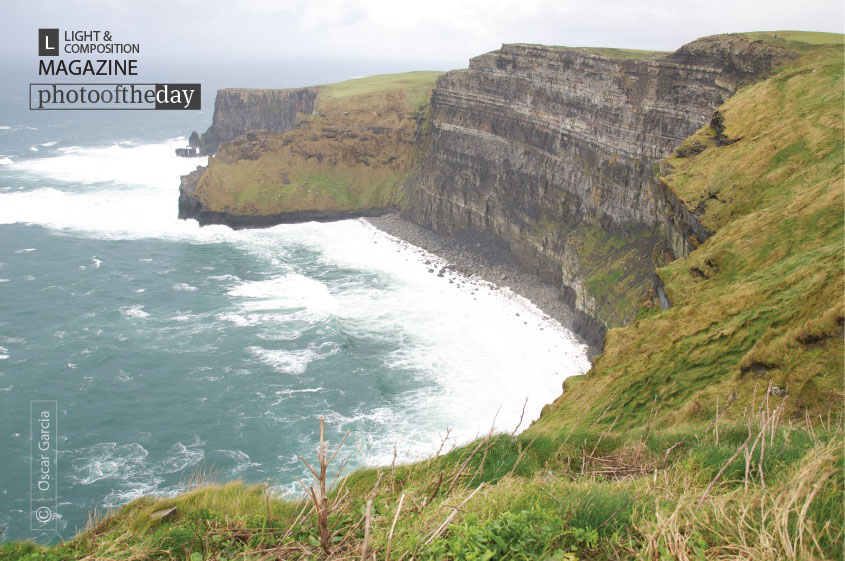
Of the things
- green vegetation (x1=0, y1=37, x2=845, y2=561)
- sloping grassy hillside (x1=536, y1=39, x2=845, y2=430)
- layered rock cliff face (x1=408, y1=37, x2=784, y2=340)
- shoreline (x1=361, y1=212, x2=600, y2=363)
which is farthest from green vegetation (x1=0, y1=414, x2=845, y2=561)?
shoreline (x1=361, y1=212, x2=600, y2=363)

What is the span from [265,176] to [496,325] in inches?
1670

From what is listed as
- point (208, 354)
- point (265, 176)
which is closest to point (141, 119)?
point (265, 176)

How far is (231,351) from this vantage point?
140 ft

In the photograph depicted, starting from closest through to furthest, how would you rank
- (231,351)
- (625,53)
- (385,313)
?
1. (231,351)
2. (385,313)
3. (625,53)

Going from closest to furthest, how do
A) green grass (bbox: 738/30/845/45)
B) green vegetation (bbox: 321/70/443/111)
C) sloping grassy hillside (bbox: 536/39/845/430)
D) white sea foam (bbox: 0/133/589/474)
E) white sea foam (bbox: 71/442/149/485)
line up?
sloping grassy hillside (bbox: 536/39/845/430) < white sea foam (bbox: 71/442/149/485) < white sea foam (bbox: 0/133/589/474) < green grass (bbox: 738/30/845/45) < green vegetation (bbox: 321/70/443/111)

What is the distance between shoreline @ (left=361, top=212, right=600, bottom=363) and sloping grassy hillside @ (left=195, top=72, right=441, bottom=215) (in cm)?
571

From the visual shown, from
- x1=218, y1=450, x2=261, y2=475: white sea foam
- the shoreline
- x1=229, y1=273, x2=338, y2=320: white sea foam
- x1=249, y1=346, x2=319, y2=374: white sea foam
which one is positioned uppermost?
the shoreline

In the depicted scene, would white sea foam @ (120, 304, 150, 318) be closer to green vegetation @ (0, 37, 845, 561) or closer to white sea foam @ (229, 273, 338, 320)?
white sea foam @ (229, 273, 338, 320)

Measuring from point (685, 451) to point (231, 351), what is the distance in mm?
36911

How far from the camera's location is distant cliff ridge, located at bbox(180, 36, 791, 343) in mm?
46438

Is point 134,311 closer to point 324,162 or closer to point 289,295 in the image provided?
point 289,295

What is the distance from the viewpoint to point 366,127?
3226 inches

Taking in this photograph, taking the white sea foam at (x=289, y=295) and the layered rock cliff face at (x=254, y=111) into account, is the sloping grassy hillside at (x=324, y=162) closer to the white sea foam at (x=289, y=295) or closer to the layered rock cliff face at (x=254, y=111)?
the layered rock cliff face at (x=254, y=111)

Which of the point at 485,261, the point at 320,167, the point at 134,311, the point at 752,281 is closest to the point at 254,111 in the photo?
the point at 320,167
